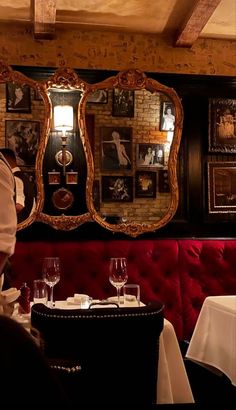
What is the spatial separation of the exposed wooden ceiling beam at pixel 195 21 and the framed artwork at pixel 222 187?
3.81 feet

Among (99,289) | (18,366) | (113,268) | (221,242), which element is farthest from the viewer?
(221,242)

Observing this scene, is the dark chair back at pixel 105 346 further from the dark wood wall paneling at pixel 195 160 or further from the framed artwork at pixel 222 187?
the framed artwork at pixel 222 187

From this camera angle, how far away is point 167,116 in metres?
4.63

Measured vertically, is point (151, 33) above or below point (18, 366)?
above

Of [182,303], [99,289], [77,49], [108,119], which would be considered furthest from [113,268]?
[77,49]

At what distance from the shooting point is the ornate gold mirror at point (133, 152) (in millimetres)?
4496

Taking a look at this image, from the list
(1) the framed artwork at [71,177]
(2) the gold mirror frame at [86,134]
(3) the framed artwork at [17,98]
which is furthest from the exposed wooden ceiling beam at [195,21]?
(1) the framed artwork at [71,177]

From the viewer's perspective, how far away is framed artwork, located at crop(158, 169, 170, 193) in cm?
460

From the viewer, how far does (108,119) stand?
4.50 metres

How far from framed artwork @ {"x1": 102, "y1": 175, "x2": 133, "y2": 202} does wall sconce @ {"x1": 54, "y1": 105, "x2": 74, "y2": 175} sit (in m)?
0.38

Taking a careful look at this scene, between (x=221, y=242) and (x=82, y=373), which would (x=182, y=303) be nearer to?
(x=221, y=242)

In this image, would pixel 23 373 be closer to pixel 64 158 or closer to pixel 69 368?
pixel 69 368

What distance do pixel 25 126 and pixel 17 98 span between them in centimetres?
25

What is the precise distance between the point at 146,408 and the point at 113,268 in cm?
119
